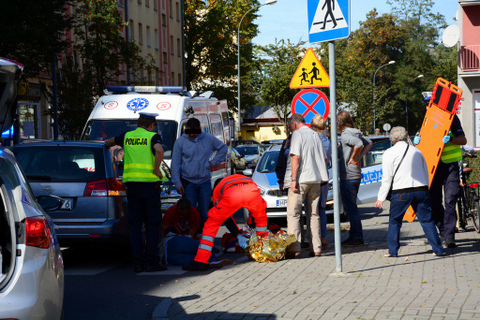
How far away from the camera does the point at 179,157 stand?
36.0 ft

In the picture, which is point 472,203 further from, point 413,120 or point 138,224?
point 413,120

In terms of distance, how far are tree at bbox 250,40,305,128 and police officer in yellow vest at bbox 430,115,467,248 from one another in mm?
37272

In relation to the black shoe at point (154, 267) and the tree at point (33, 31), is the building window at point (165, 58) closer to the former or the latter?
the tree at point (33, 31)

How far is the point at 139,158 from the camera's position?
30.6ft

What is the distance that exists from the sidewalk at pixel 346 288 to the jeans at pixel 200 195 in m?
1.09

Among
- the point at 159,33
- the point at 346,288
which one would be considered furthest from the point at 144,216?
the point at 159,33

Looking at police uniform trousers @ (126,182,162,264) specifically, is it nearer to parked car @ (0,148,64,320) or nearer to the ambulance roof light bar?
parked car @ (0,148,64,320)

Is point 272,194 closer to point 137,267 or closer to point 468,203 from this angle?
point 468,203

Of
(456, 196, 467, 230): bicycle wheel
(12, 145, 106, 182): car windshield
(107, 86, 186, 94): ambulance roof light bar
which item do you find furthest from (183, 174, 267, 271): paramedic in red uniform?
(107, 86, 186, 94): ambulance roof light bar

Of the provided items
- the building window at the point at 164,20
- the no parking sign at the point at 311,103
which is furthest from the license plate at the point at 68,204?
the building window at the point at 164,20

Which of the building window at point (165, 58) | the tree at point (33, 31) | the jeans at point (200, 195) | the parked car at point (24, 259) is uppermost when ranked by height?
the building window at point (165, 58)

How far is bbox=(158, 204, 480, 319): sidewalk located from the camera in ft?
20.7

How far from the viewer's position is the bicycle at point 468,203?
11.9 metres

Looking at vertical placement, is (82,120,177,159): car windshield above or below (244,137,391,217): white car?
above
